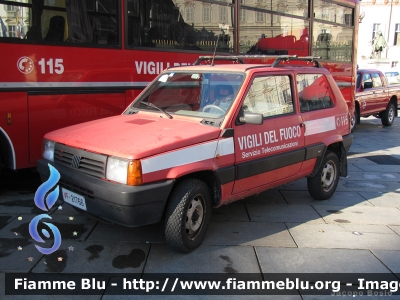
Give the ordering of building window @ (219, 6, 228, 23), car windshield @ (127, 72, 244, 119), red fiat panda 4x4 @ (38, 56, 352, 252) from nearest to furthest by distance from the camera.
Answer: red fiat panda 4x4 @ (38, 56, 352, 252) → car windshield @ (127, 72, 244, 119) → building window @ (219, 6, 228, 23)

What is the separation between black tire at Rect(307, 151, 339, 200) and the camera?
587 cm

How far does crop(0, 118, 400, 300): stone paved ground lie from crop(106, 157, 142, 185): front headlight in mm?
842

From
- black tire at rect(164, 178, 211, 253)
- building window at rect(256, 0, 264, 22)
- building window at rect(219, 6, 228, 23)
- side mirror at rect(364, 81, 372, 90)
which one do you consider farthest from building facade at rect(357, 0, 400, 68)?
black tire at rect(164, 178, 211, 253)

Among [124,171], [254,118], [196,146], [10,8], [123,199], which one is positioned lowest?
[123,199]

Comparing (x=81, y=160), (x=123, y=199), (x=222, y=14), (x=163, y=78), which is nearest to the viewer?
(x=123, y=199)

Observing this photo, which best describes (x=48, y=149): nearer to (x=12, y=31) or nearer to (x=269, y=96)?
(x=12, y=31)

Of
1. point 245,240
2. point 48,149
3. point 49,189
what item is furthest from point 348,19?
point 49,189

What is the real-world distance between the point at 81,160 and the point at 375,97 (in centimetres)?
1271

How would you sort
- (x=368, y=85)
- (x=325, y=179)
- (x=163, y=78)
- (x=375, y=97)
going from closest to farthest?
1. (x=163, y=78)
2. (x=325, y=179)
3. (x=368, y=85)
4. (x=375, y=97)

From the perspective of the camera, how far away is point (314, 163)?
5578 mm

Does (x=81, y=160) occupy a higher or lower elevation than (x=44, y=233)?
higher

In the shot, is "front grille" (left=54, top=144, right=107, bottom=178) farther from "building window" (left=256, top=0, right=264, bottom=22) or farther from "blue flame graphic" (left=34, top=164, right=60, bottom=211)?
"building window" (left=256, top=0, right=264, bottom=22)

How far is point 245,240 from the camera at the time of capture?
177 inches

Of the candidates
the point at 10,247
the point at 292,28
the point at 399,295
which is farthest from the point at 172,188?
the point at 292,28
